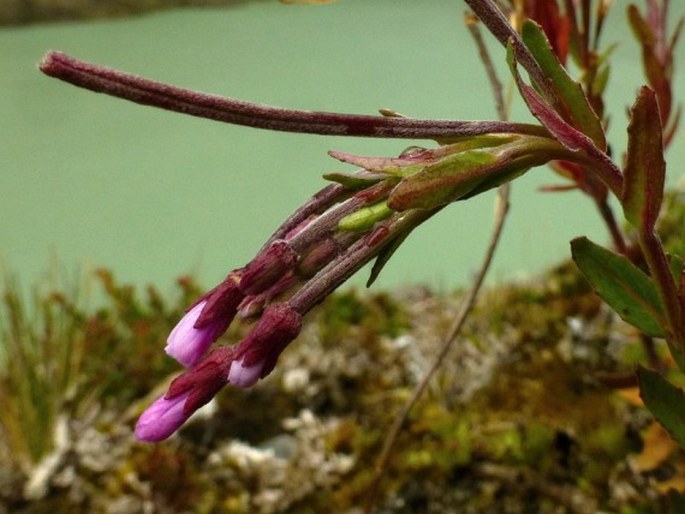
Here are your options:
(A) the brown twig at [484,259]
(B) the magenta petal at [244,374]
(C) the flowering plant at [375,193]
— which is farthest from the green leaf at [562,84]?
(A) the brown twig at [484,259]

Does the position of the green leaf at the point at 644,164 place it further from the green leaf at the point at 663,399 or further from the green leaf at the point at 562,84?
the green leaf at the point at 663,399

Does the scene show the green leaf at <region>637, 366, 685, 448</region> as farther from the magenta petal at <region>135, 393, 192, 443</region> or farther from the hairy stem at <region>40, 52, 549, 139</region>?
the magenta petal at <region>135, 393, 192, 443</region>

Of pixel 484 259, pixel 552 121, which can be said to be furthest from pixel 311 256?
pixel 484 259

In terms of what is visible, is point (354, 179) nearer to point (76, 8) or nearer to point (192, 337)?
point (192, 337)

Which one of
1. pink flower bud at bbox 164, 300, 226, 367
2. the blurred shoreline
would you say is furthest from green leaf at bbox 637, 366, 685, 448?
the blurred shoreline

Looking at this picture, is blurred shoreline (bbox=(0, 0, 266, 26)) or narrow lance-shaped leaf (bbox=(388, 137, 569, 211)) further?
blurred shoreline (bbox=(0, 0, 266, 26))

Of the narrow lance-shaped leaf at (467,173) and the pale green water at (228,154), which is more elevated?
the narrow lance-shaped leaf at (467,173)
